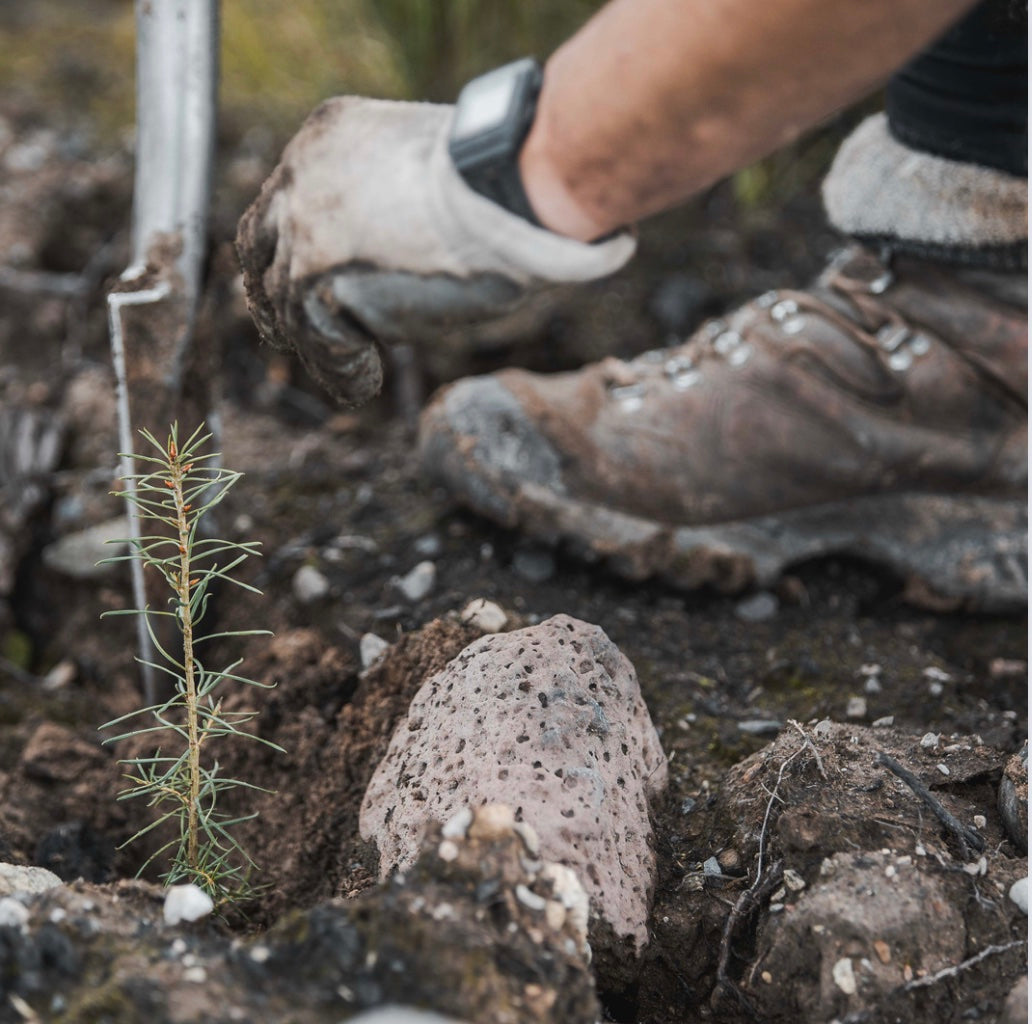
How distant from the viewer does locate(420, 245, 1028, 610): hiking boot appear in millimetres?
1791

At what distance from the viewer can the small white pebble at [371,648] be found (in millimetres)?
1461

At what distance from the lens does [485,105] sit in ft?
3.72

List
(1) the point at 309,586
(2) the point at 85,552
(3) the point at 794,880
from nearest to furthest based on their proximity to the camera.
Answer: (3) the point at 794,880
(1) the point at 309,586
(2) the point at 85,552

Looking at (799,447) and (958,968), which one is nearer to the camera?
(958,968)

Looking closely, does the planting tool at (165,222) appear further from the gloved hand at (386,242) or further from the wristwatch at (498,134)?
the wristwatch at (498,134)

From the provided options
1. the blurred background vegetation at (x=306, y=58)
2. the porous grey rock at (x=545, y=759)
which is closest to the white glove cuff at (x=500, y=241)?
the porous grey rock at (x=545, y=759)

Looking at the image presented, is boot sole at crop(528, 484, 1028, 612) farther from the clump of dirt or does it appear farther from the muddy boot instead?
the clump of dirt

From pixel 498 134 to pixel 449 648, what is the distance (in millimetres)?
603

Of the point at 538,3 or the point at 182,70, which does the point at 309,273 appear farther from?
the point at 538,3

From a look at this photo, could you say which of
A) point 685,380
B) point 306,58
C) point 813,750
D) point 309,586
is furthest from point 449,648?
point 306,58

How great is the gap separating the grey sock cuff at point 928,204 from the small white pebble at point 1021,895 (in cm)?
107

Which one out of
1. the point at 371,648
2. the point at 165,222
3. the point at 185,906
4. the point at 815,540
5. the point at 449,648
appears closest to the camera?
the point at 185,906

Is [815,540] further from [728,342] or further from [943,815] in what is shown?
[943,815]

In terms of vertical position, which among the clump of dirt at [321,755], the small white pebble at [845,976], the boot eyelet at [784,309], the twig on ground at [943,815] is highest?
the boot eyelet at [784,309]
